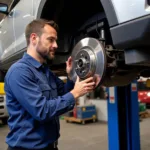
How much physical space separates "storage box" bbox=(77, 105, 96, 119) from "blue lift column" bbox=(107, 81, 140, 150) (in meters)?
2.87

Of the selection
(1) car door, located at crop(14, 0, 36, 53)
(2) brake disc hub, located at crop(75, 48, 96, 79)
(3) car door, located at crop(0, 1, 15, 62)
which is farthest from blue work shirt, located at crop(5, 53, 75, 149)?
(3) car door, located at crop(0, 1, 15, 62)

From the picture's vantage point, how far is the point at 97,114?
20.2ft

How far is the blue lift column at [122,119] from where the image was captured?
2688mm

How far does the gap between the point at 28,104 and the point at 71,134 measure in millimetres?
3564

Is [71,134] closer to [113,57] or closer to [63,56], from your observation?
[63,56]

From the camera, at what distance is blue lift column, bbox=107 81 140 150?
2.69 m

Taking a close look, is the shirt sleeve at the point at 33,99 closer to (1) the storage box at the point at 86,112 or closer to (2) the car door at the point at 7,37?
(2) the car door at the point at 7,37

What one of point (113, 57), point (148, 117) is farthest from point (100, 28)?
point (148, 117)

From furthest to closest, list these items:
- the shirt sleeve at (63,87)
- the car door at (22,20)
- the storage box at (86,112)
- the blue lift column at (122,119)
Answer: the storage box at (86,112) → the blue lift column at (122,119) → the car door at (22,20) → the shirt sleeve at (63,87)

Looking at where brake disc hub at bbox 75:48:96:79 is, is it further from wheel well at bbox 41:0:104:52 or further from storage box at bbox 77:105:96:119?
storage box at bbox 77:105:96:119

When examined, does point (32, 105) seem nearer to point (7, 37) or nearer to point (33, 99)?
point (33, 99)

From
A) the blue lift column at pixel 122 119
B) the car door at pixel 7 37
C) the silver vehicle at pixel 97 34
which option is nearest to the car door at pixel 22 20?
the silver vehicle at pixel 97 34

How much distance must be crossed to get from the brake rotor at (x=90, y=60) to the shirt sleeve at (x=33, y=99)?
150 millimetres

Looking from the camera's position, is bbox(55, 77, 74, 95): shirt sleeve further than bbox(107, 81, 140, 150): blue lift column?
No
